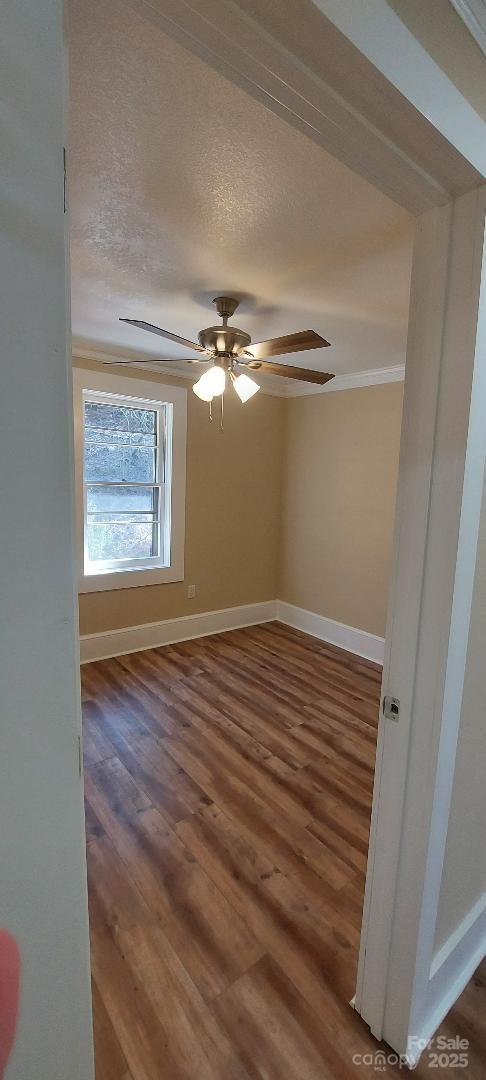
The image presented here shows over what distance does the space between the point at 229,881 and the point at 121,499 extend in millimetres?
2583

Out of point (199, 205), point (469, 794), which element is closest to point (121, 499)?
point (199, 205)

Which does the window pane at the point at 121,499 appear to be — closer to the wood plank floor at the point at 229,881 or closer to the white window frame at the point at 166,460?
the white window frame at the point at 166,460

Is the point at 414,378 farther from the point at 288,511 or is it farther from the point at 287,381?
the point at 288,511

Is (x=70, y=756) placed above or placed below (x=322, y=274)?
below

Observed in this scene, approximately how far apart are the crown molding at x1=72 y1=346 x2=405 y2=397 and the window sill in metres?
1.54

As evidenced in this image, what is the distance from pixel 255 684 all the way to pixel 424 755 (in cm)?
215

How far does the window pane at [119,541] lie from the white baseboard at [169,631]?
596 millimetres

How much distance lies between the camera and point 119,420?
3.31m

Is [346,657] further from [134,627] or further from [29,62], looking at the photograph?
[29,62]

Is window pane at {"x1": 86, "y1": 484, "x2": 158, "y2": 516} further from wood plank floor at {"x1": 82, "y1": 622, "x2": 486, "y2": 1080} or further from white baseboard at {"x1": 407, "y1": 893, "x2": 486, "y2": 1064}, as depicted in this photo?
white baseboard at {"x1": 407, "y1": 893, "x2": 486, "y2": 1064}

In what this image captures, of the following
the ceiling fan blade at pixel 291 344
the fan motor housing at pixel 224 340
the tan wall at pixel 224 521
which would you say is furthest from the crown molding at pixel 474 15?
the tan wall at pixel 224 521

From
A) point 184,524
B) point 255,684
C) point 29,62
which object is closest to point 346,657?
point 255,684

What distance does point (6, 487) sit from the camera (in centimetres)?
40

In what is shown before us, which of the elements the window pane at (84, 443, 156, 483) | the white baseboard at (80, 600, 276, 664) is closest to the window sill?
the white baseboard at (80, 600, 276, 664)
